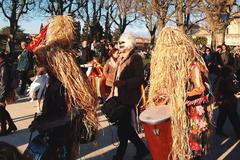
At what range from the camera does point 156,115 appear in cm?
437

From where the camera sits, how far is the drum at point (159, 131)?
4273 millimetres

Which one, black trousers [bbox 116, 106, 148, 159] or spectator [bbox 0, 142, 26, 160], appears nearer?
spectator [bbox 0, 142, 26, 160]

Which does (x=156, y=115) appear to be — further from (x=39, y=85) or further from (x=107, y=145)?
(x=39, y=85)

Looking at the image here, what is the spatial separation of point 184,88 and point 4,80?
158 inches

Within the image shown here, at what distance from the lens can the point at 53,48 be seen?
4215mm

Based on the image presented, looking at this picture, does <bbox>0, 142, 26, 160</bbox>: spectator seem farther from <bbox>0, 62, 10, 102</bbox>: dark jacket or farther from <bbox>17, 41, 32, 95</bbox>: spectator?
<bbox>17, 41, 32, 95</bbox>: spectator

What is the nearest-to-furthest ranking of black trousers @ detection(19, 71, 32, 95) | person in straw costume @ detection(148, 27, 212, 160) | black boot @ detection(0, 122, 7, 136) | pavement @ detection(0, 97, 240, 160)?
1. person in straw costume @ detection(148, 27, 212, 160)
2. pavement @ detection(0, 97, 240, 160)
3. black boot @ detection(0, 122, 7, 136)
4. black trousers @ detection(19, 71, 32, 95)

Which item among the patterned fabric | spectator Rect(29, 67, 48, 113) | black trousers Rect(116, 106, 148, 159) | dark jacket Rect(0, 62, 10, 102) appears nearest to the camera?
the patterned fabric

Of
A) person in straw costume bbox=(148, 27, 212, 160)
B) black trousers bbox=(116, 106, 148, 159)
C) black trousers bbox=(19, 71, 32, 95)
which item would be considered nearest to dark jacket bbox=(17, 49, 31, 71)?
black trousers bbox=(19, 71, 32, 95)

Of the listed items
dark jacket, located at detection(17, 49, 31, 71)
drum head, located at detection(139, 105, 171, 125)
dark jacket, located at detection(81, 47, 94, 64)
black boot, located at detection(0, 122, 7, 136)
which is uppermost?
drum head, located at detection(139, 105, 171, 125)

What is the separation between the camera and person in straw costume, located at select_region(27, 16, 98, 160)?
4.10 metres

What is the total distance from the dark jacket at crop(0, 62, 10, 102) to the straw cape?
3.40 meters

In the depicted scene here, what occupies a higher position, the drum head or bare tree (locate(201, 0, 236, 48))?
the drum head

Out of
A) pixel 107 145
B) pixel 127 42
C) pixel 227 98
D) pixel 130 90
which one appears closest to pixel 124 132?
pixel 130 90
